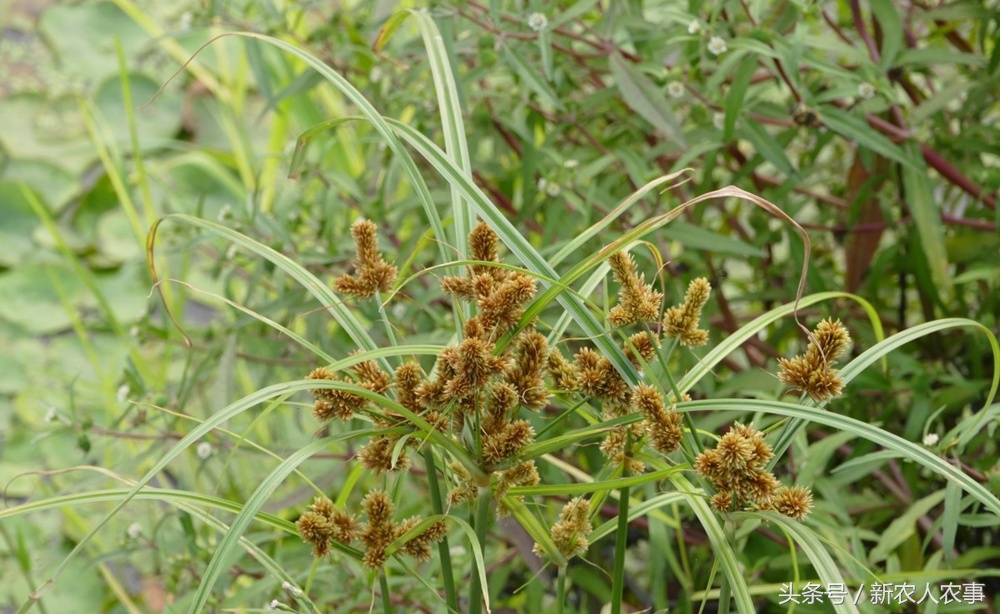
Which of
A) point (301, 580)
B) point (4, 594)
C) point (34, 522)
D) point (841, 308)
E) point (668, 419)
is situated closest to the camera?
point (668, 419)

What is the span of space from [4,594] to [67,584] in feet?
0.34

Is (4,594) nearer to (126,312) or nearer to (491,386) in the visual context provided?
(126,312)

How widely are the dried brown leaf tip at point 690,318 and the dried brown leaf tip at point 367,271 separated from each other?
0.55 ft

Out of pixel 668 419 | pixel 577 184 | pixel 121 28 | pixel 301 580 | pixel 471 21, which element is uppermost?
pixel 121 28

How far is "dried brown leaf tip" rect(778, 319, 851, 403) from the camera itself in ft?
1.85

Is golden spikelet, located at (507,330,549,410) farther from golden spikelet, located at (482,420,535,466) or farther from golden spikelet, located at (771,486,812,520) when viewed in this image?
golden spikelet, located at (771,486,812,520)

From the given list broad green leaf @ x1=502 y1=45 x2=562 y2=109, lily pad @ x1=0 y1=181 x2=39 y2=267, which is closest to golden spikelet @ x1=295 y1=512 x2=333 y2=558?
broad green leaf @ x1=502 y1=45 x2=562 y2=109

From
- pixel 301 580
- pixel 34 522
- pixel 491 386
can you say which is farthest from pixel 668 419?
pixel 34 522

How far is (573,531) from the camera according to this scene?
0.64 metres

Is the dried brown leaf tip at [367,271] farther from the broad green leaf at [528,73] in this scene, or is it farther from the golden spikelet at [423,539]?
the broad green leaf at [528,73]

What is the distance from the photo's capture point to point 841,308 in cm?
131

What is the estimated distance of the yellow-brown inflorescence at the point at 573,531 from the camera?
64cm

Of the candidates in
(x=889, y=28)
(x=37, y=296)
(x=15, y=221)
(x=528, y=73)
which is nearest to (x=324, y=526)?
(x=528, y=73)

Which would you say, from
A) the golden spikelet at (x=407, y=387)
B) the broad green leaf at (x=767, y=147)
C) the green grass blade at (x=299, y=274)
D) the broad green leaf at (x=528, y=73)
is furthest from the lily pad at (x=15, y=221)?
the golden spikelet at (x=407, y=387)
